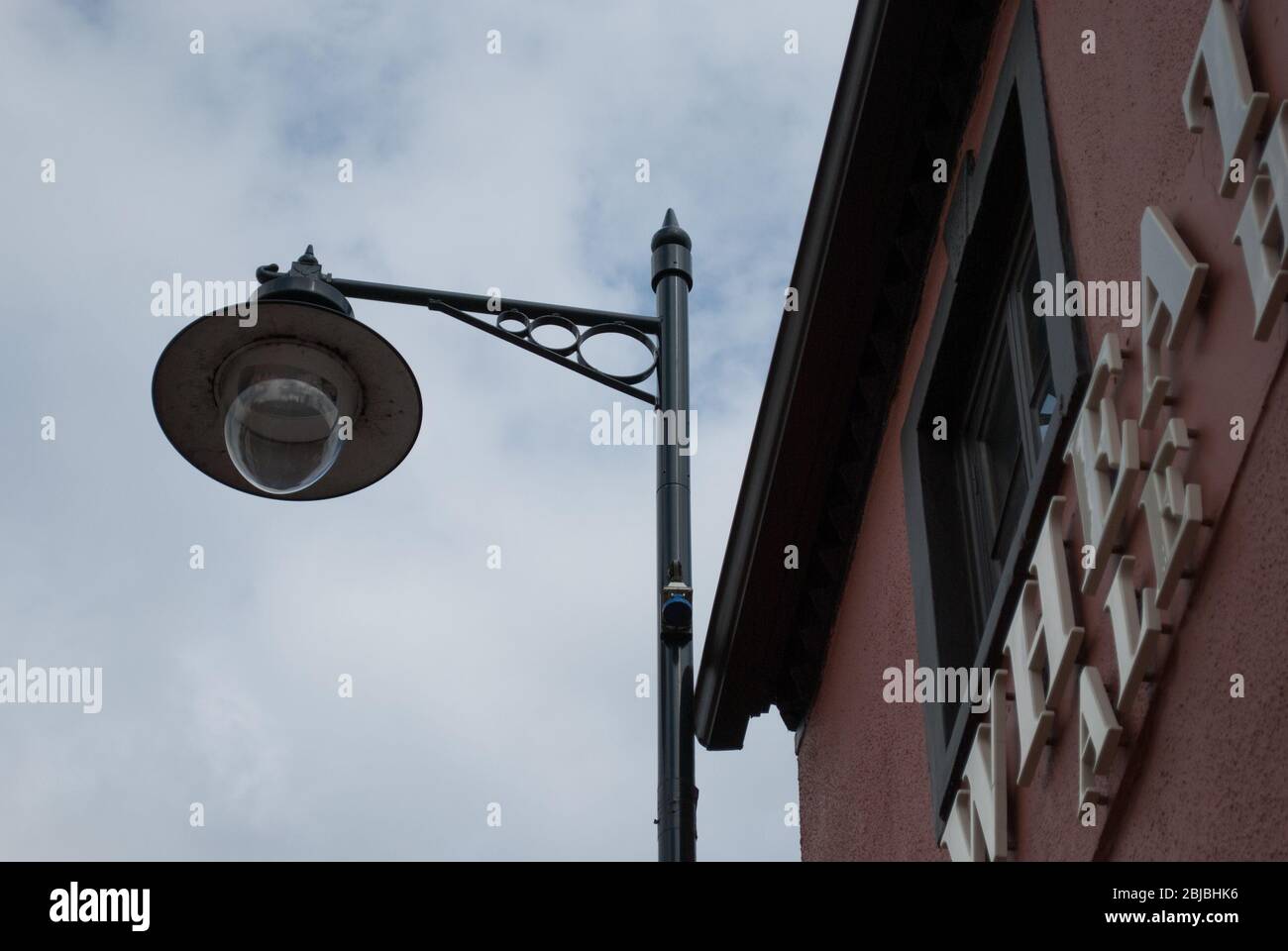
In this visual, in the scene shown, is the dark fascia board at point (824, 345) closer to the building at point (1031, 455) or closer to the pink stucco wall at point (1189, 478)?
the building at point (1031, 455)

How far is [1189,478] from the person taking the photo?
12.0 ft

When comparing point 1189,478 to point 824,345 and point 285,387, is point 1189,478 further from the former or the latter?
point 285,387

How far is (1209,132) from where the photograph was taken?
366cm

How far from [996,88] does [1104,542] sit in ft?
7.13

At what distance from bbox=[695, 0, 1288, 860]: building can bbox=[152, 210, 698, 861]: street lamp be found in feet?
2.79

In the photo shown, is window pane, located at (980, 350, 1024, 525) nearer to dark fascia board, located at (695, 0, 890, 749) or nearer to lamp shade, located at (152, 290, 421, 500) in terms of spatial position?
dark fascia board, located at (695, 0, 890, 749)

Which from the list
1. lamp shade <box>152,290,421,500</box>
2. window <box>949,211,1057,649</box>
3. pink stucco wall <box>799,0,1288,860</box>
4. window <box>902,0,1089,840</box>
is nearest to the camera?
pink stucco wall <box>799,0,1288,860</box>

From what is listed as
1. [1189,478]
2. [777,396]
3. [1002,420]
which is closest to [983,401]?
[1002,420]

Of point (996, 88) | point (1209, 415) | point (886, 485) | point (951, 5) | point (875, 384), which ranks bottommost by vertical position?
point (1209, 415)

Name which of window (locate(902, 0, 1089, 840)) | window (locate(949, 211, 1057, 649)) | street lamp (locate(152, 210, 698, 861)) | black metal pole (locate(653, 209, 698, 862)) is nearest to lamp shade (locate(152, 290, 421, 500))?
street lamp (locate(152, 210, 698, 861))

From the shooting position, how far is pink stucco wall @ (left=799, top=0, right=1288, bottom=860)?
3242mm
